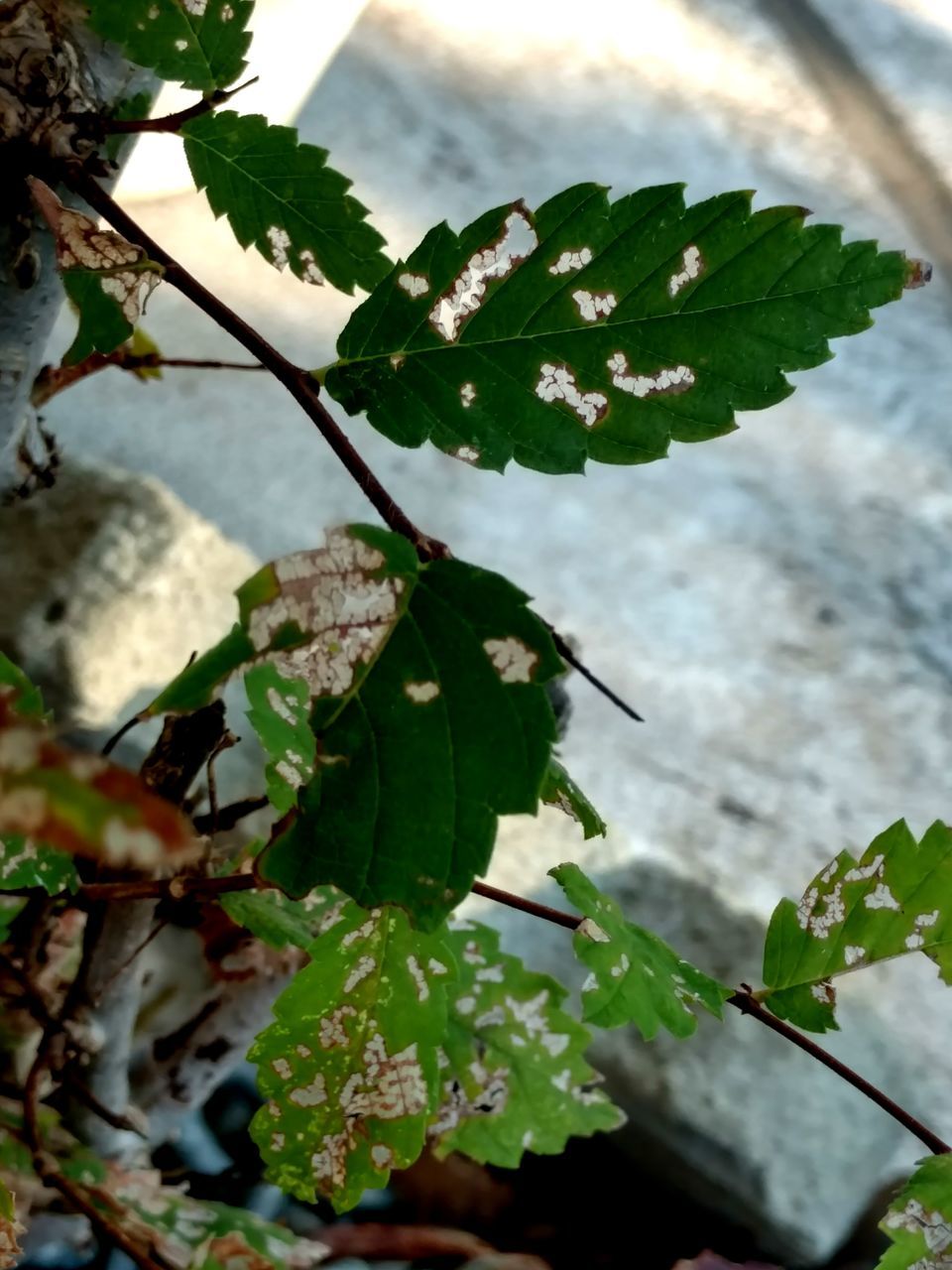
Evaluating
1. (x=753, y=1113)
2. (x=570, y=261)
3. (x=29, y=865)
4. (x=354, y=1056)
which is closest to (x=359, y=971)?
(x=354, y=1056)

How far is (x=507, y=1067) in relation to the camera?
0.50 metres

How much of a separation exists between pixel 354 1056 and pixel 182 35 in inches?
13.7

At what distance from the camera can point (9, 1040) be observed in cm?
65

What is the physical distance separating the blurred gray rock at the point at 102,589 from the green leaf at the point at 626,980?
0.51 metres

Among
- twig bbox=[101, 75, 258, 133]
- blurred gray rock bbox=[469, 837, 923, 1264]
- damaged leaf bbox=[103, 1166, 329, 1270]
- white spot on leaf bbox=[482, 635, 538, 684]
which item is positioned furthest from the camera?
blurred gray rock bbox=[469, 837, 923, 1264]

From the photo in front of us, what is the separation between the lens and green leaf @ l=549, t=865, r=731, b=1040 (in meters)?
0.36

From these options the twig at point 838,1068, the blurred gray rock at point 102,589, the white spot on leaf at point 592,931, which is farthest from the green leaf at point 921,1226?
the blurred gray rock at point 102,589

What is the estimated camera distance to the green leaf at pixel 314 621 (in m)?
0.25

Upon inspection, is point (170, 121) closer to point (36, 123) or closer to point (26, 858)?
point (36, 123)

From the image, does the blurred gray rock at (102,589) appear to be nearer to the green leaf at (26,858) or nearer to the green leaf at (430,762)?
the green leaf at (26,858)

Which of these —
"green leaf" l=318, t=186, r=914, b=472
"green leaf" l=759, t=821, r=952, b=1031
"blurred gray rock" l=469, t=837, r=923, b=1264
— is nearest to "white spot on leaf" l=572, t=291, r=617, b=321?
"green leaf" l=318, t=186, r=914, b=472

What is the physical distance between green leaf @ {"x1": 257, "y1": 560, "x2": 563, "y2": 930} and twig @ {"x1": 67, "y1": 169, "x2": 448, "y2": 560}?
0.11ft

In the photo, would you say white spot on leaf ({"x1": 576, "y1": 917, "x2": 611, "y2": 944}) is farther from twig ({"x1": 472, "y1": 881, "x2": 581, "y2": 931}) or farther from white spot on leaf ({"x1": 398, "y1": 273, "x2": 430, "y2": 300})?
white spot on leaf ({"x1": 398, "y1": 273, "x2": 430, "y2": 300})

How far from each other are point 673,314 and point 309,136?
1298 mm
